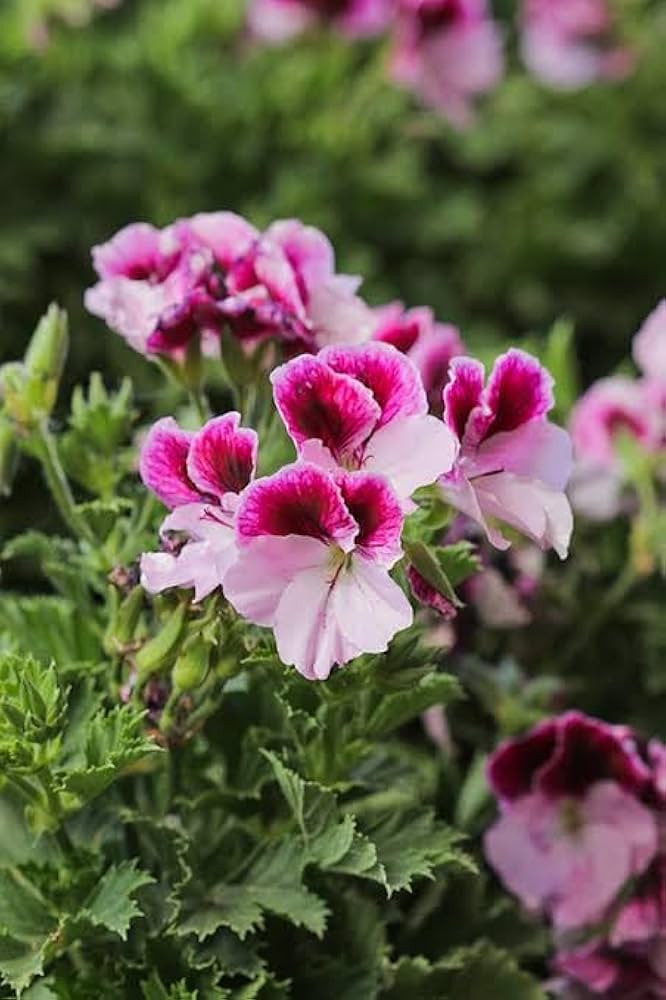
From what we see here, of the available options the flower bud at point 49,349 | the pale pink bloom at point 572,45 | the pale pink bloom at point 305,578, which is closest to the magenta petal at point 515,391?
the pale pink bloom at point 305,578

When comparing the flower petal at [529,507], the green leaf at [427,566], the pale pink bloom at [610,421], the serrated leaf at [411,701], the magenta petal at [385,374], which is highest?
the magenta petal at [385,374]

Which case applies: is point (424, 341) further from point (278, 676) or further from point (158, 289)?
point (278, 676)

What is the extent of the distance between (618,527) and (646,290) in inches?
36.4

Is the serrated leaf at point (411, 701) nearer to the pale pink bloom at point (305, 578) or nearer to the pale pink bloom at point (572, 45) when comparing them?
the pale pink bloom at point (305, 578)

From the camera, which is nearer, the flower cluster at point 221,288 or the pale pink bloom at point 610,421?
the flower cluster at point 221,288

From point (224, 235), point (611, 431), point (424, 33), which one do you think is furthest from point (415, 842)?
point (424, 33)

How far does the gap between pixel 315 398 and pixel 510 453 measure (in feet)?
0.44

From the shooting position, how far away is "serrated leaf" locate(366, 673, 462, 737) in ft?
3.30

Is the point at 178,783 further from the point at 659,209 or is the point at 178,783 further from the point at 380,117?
the point at 659,209

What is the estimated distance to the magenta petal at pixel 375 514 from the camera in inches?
33.6

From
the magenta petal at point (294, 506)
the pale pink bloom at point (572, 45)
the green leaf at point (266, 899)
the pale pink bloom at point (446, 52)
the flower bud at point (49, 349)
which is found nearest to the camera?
the magenta petal at point (294, 506)

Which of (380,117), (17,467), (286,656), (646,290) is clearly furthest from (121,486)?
(646,290)

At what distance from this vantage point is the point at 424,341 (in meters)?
1.24

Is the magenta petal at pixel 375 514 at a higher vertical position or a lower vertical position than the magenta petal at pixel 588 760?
higher
